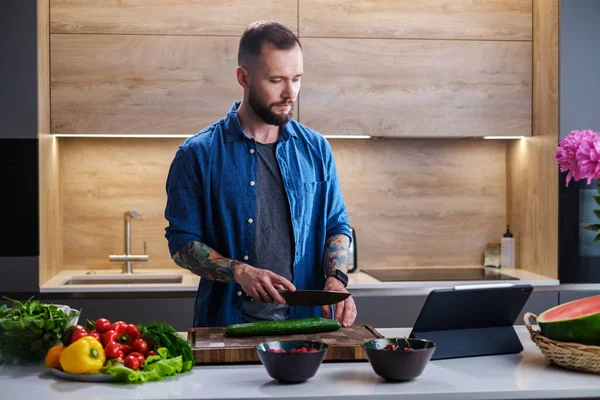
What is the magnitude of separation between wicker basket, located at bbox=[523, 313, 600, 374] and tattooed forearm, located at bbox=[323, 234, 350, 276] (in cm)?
80

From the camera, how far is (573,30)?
3754 millimetres

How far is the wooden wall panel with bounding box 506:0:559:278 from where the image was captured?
3793 millimetres

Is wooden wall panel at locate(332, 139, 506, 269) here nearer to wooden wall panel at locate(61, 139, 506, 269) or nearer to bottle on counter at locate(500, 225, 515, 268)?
wooden wall panel at locate(61, 139, 506, 269)

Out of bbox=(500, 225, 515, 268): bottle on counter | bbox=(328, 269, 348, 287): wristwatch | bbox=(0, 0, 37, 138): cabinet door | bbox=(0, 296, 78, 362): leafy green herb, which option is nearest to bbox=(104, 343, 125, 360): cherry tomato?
bbox=(0, 296, 78, 362): leafy green herb

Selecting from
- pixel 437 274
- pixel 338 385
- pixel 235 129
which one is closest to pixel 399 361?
pixel 338 385

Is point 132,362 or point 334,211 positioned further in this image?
point 334,211

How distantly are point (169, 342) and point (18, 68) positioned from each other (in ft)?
7.12

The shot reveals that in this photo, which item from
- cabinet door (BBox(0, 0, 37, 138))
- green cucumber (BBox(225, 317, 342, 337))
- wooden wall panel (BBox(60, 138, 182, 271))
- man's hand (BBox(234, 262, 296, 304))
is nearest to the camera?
green cucumber (BBox(225, 317, 342, 337))

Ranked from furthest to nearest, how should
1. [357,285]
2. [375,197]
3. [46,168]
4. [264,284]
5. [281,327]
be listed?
[375,197], [46,168], [357,285], [264,284], [281,327]

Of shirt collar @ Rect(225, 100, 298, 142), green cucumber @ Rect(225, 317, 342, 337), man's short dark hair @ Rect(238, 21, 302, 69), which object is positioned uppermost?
man's short dark hair @ Rect(238, 21, 302, 69)

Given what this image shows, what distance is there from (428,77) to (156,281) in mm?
1732

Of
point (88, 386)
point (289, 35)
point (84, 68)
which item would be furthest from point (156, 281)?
point (88, 386)

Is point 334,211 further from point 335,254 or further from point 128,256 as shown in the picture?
point 128,256

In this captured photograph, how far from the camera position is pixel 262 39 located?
A: 95.9 inches
